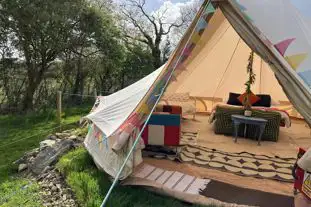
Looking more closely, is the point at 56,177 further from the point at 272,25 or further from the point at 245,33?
the point at 272,25

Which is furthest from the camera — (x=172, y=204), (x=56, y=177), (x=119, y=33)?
(x=119, y=33)

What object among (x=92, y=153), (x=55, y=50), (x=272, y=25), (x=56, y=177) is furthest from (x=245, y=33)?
(x=55, y=50)

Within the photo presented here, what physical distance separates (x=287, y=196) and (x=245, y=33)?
1.75 meters

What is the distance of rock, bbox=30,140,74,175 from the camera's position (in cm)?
394

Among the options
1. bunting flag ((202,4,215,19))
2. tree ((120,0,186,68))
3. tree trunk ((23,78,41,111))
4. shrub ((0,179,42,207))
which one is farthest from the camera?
tree ((120,0,186,68))

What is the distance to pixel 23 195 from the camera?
10.4ft

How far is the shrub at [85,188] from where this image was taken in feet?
9.02

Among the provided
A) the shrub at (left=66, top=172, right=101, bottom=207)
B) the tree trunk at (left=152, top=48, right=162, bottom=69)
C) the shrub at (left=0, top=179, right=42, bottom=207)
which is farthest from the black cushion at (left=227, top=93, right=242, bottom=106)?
the tree trunk at (left=152, top=48, right=162, bottom=69)

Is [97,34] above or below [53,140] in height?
above

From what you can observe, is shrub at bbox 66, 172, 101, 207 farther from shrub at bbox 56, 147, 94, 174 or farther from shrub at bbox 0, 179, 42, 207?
shrub at bbox 0, 179, 42, 207

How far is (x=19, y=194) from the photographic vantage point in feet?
10.5

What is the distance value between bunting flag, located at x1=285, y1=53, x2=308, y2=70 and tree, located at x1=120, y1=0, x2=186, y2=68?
34.9 feet

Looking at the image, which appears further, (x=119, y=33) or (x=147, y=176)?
(x=119, y=33)

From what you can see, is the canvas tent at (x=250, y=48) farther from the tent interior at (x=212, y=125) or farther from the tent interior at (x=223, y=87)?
the tent interior at (x=223, y=87)
